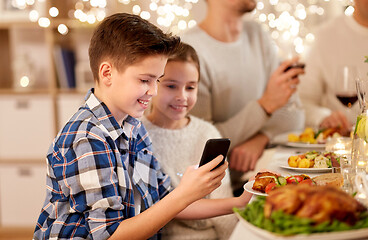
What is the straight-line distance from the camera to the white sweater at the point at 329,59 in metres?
2.56

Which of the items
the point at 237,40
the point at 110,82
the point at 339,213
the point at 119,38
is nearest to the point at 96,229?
the point at 110,82

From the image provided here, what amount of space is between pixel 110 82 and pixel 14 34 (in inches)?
111

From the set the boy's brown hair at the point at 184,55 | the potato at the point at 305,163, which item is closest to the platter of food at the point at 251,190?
the potato at the point at 305,163

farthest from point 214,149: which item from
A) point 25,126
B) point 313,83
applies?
point 25,126

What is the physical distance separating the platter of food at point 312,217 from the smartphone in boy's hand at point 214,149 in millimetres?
321

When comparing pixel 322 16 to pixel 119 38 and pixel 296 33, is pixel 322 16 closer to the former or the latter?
pixel 296 33

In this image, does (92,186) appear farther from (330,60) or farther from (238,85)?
(330,60)

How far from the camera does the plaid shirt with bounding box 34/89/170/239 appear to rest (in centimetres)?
114

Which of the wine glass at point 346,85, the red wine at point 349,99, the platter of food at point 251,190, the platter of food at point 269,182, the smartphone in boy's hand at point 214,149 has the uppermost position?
the wine glass at point 346,85

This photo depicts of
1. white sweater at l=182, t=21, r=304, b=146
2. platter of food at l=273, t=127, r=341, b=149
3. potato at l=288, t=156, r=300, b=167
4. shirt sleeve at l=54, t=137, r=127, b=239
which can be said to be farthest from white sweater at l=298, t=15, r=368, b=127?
shirt sleeve at l=54, t=137, r=127, b=239

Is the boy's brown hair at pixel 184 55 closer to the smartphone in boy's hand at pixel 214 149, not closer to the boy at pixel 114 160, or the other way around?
the boy at pixel 114 160

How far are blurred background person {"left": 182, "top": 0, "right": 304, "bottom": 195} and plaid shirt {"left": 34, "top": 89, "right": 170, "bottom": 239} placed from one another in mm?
840

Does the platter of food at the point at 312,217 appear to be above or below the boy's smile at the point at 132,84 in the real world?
below

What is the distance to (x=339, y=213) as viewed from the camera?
29.5 inches
